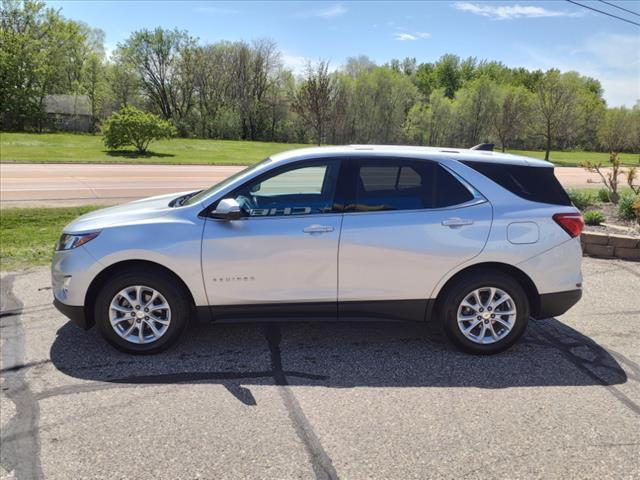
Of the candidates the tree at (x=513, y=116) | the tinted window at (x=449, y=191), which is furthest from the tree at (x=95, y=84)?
the tinted window at (x=449, y=191)

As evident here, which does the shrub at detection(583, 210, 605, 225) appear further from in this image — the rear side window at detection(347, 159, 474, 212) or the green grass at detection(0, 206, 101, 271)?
the green grass at detection(0, 206, 101, 271)

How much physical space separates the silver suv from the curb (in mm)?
3609

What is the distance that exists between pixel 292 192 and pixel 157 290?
4.63 ft

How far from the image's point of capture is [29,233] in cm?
816

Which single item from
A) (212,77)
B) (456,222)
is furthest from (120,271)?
(212,77)

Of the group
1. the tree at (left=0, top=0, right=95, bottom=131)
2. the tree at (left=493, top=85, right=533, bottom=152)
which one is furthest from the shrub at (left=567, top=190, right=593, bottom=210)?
the tree at (left=0, top=0, right=95, bottom=131)

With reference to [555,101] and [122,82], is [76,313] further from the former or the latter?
[122,82]

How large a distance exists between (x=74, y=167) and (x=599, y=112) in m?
54.9

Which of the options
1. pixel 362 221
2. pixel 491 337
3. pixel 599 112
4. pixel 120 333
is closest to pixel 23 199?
pixel 120 333

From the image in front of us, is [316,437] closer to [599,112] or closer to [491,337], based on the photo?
[491,337]

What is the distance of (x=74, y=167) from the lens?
69.8 ft

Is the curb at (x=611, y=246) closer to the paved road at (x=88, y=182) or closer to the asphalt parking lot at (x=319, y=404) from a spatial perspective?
the paved road at (x=88, y=182)

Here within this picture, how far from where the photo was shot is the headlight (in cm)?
388

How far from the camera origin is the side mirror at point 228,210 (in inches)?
148
